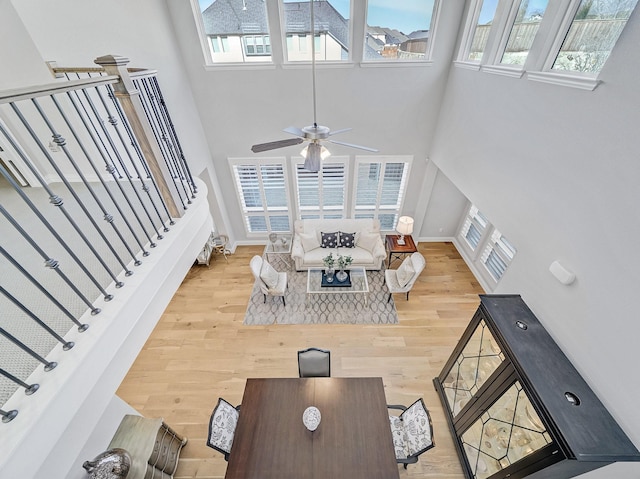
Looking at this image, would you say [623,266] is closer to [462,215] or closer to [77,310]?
[77,310]

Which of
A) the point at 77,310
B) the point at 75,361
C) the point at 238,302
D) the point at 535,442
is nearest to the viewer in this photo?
the point at 75,361

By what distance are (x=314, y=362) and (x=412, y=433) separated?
1.29 meters

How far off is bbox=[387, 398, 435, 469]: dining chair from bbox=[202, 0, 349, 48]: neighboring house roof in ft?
17.8

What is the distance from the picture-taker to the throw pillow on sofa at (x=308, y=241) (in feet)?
19.3

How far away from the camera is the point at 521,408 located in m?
2.28

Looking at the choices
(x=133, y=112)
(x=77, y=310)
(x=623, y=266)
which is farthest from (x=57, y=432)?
(x=623, y=266)

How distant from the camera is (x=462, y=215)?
6164 mm

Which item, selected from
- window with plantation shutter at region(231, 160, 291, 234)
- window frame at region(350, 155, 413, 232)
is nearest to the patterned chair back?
window frame at region(350, 155, 413, 232)

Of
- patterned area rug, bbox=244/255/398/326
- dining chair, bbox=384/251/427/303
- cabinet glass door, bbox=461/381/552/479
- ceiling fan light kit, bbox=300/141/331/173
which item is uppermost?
dining chair, bbox=384/251/427/303

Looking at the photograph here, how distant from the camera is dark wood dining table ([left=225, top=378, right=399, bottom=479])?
2441 millimetres

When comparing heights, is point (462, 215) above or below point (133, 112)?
above

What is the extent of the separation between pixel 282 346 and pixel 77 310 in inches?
124

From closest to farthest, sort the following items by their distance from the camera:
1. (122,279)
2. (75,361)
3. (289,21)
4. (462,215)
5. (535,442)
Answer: (75,361) < (122,279) < (535,442) < (289,21) < (462,215)

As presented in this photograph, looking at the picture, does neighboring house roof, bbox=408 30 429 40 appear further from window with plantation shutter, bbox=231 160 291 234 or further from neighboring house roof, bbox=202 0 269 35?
window with plantation shutter, bbox=231 160 291 234
